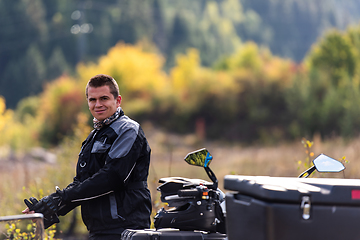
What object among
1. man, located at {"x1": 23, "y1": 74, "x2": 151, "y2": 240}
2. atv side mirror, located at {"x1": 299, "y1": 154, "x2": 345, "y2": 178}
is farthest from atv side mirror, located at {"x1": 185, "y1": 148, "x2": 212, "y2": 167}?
atv side mirror, located at {"x1": 299, "y1": 154, "x2": 345, "y2": 178}

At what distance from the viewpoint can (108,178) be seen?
3008mm

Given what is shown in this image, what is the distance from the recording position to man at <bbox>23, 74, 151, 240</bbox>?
304 centimetres

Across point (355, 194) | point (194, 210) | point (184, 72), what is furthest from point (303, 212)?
point (184, 72)

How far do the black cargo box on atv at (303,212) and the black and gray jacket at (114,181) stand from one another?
1.00 m

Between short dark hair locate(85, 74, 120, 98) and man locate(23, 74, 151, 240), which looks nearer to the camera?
man locate(23, 74, 151, 240)

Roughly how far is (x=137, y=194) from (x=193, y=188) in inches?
15.3

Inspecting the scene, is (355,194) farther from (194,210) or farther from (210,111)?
(210,111)

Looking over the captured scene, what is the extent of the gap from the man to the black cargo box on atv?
1.01 meters

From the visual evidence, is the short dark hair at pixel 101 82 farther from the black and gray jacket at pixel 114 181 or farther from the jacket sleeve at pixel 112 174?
the jacket sleeve at pixel 112 174

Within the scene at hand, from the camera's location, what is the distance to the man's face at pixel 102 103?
129 inches

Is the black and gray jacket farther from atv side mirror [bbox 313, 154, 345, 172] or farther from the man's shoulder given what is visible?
atv side mirror [bbox 313, 154, 345, 172]

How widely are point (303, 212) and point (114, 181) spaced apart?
1235mm

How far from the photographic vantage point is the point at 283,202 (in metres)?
2.25

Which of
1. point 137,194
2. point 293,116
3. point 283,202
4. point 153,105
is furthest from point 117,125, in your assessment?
point 153,105
